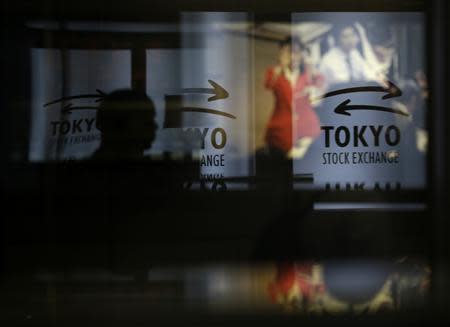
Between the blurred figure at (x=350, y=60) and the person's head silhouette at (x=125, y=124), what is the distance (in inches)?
37.7

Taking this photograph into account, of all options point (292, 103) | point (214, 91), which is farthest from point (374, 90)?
point (214, 91)

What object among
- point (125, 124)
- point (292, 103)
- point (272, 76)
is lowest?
point (125, 124)

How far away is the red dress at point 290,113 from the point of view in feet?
10.6

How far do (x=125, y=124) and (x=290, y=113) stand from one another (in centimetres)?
87

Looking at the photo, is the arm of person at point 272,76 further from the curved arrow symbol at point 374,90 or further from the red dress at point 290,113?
the curved arrow symbol at point 374,90

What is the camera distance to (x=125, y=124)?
10.6 ft

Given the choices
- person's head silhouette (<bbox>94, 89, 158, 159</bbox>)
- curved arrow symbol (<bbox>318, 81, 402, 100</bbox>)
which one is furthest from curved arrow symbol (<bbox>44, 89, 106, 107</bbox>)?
curved arrow symbol (<bbox>318, 81, 402, 100</bbox>)

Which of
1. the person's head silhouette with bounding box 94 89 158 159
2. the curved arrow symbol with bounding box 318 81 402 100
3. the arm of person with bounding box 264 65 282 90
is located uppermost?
the arm of person with bounding box 264 65 282 90

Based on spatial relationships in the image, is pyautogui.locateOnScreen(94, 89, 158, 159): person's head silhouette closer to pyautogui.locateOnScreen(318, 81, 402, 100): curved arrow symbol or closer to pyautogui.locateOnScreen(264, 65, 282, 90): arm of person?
pyautogui.locateOnScreen(264, 65, 282, 90): arm of person

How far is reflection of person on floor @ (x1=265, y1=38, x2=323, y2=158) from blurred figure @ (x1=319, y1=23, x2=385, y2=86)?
8 centimetres

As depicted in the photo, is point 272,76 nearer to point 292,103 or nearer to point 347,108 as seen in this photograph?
point 292,103

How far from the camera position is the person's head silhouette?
3.21m


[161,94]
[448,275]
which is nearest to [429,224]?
[448,275]

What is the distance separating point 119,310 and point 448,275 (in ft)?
5.99
